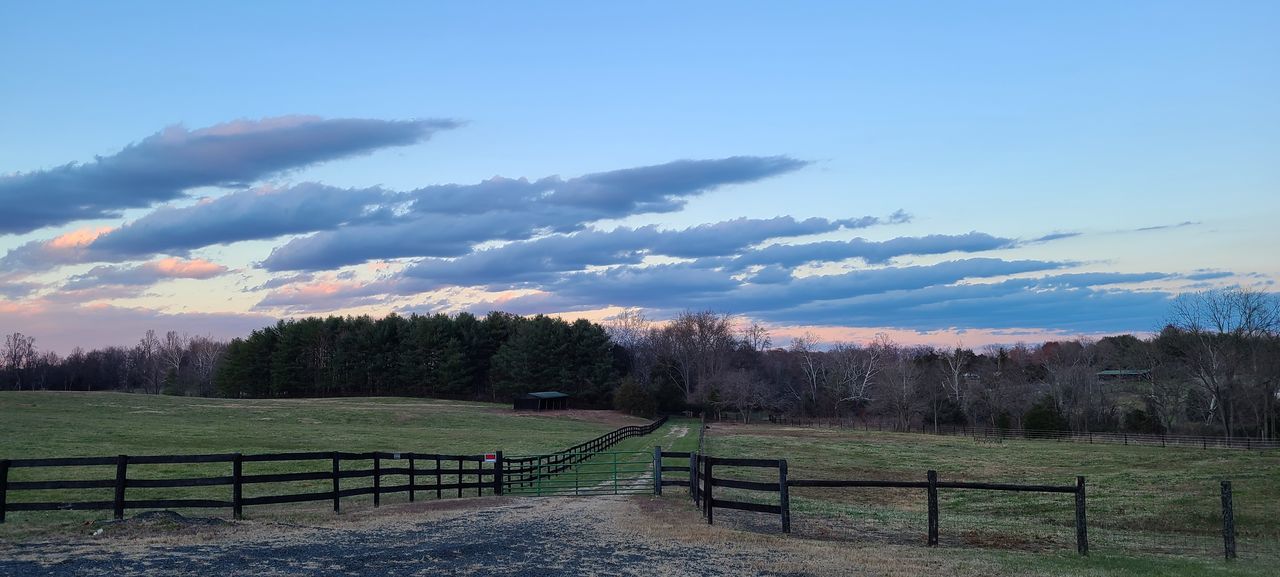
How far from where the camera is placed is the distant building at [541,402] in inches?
4018

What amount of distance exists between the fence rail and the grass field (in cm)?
1088

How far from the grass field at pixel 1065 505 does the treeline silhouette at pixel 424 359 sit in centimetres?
6033

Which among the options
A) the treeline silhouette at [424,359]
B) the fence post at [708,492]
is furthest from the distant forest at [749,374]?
the fence post at [708,492]

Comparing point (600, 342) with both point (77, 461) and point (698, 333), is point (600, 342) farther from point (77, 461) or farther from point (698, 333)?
point (77, 461)

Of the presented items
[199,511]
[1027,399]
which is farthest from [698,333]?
[199,511]

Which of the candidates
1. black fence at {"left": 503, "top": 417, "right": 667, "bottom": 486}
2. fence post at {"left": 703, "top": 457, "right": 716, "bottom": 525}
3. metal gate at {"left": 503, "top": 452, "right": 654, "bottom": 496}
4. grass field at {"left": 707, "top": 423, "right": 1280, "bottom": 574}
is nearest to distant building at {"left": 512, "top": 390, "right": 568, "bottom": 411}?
black fence at {"left": 503, "top": 417, "right": 667, "bottom": 486}

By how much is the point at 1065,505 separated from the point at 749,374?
101 metres

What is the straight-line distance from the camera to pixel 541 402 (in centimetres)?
10306

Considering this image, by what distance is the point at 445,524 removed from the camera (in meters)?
16.2

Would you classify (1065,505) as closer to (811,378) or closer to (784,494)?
(784,494)

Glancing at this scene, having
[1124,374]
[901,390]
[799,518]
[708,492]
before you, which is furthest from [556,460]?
[1124,374]

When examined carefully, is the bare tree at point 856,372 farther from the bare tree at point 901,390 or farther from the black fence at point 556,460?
the black fence at point 556,460

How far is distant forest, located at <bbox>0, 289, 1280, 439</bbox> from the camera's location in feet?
256

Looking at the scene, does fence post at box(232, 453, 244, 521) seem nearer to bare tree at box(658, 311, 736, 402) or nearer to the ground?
the ground
